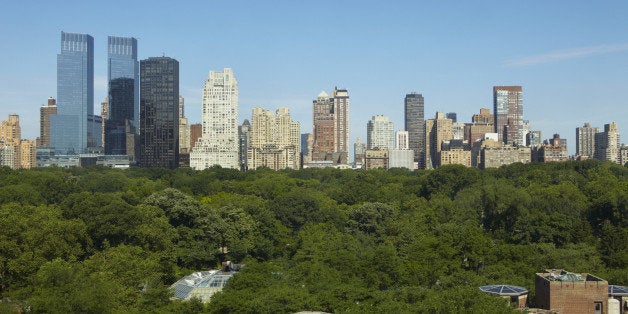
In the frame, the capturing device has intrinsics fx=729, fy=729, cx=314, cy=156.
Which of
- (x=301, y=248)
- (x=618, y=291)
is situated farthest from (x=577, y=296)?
(x=301, y=248)

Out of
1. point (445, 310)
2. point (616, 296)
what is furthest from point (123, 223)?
point (616, 296)

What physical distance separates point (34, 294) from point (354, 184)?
166 feet

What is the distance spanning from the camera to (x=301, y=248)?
4484 centimetres

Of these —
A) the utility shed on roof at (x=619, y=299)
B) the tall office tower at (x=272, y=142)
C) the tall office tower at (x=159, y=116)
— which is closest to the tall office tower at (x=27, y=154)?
the tall office tower at (x=159, y=116)

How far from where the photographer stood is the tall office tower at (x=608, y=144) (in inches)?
7200

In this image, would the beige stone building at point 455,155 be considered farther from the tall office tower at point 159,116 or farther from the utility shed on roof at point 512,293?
the utility shed on roof at point 512,293

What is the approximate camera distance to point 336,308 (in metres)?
29.4

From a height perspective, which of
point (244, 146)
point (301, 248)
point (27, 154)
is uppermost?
point (244, 146)

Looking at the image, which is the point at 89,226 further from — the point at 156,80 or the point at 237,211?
the point at 156,80

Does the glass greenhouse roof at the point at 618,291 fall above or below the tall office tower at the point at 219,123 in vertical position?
below

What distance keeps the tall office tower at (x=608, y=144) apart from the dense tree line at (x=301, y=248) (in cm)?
12765

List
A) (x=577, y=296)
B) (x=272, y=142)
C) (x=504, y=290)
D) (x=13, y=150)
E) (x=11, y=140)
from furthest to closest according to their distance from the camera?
(x=272, y=142) < (x=11, y=140) < (x=13, y=150) < (x=504, y=290) < (x=577, y=296)

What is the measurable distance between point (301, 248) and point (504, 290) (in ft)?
56.0

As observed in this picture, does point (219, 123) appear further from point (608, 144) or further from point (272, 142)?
point (608, 144)
